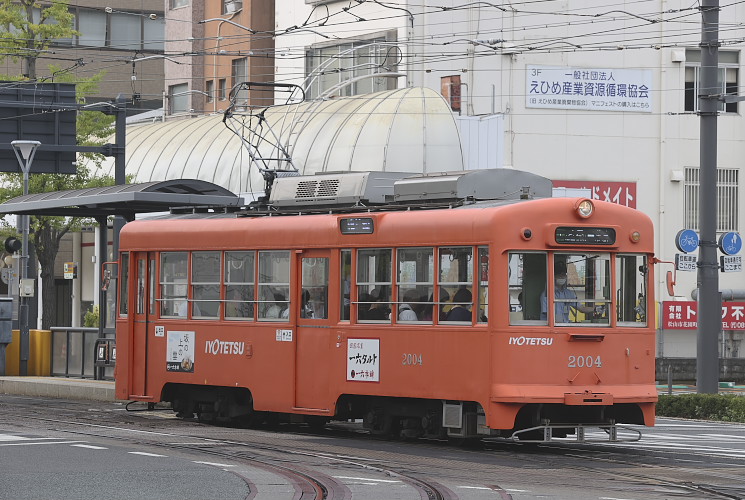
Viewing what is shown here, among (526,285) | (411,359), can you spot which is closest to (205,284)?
(411,359)

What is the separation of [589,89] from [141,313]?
802 inches

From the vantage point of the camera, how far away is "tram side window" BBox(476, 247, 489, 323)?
17531 millimetres

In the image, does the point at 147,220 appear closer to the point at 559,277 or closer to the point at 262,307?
the point at 262,307

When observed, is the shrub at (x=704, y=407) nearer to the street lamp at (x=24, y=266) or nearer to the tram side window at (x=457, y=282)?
the tram side window at (x=457, y=282)

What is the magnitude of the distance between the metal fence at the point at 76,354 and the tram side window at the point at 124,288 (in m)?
7.30

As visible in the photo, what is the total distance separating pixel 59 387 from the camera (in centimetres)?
2891

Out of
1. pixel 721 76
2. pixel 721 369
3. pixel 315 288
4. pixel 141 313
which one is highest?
pixel 721 76

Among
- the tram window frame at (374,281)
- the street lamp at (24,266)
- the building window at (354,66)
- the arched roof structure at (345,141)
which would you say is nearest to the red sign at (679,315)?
the arched roof structure at (345,141)

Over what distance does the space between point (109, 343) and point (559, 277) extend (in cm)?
1148

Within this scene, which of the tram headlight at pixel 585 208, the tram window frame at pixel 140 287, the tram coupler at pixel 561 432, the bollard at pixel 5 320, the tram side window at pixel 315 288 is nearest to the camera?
the tram coupler at pixel 561 432

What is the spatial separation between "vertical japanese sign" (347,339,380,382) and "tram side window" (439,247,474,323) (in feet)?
3.72

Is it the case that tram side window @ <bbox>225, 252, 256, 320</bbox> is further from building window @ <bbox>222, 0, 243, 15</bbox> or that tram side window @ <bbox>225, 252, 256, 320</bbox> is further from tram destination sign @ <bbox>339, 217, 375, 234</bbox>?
building window @ <bbox>222, 0, 243, 15</bbox>

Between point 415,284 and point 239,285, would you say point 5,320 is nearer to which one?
point 239,285

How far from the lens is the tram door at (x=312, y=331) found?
63.5ft
